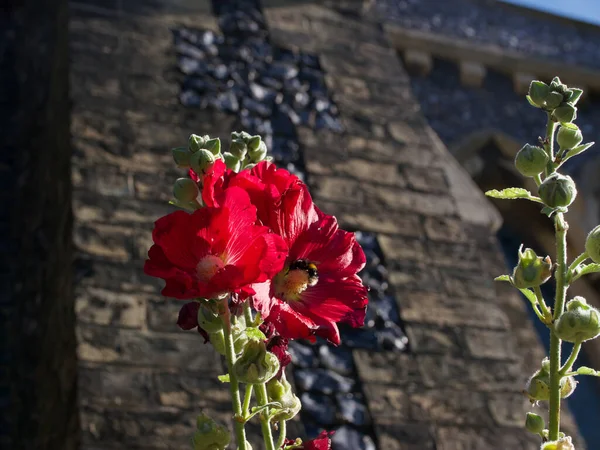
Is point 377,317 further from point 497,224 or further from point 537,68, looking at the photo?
point 537,68

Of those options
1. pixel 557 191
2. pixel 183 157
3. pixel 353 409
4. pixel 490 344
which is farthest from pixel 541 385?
pixel 490 344

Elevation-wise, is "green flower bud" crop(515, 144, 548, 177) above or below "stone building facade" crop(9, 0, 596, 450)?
above

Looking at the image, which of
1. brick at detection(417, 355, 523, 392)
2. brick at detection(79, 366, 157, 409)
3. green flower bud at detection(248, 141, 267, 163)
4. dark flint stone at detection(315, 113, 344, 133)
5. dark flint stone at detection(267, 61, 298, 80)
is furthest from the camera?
dark flint stone at detection(267, 61, 298, 80)

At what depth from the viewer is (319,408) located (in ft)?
8.66

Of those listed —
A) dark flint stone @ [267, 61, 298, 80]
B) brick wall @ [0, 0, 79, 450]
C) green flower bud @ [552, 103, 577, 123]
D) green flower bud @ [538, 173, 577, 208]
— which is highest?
green flower bud @ [552, 103, 577, 123]

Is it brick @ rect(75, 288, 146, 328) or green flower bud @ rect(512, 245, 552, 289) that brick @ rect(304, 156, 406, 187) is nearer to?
brick @ rect(75, 288, 146, 328)

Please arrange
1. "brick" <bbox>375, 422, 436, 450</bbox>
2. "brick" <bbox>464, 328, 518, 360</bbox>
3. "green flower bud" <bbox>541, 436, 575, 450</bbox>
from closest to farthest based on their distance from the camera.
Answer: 1. "green flower bud" <bbox>541, 436, 575, 450</bbox>
2. "brick" <bbox>375, 422, 436, 450</bbox>
3. "brick" <bbox>464, 328, 518, 360</bbox>

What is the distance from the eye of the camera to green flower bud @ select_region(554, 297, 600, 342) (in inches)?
28.1

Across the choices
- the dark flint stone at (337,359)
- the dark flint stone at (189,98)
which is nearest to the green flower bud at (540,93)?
the dark flint stone at (337,359)

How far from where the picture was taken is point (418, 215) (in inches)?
131

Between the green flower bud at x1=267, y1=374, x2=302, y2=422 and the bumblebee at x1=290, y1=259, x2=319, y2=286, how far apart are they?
94 mm

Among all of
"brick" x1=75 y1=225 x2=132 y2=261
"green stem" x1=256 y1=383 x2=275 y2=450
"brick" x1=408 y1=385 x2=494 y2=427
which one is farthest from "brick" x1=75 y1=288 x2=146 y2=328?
"green stem" x1=256 y1=383 x2=275 y2=450

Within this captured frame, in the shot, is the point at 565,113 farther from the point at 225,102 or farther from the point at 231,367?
the point at 225,102

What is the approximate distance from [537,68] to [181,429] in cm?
484
